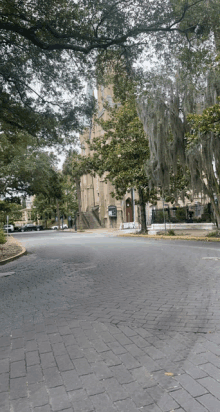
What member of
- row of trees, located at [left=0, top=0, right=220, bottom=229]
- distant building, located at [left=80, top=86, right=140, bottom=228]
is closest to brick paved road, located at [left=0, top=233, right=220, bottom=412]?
row of trees, located at [left=0, top=0, right=220, bottom=229]

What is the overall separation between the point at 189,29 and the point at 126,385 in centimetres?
1012

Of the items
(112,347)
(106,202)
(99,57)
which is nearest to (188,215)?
(99,57)

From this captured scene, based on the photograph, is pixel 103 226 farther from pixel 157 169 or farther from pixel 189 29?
pixel 189 29

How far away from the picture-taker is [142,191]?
24969mm

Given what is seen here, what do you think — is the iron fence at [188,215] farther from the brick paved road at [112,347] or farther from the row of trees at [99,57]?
the brick paved road at [112,347]

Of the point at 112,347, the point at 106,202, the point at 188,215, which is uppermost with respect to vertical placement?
the point at 106,202

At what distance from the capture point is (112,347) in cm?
349

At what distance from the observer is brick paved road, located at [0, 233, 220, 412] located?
2535 mm

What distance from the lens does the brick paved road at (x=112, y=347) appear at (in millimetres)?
2535

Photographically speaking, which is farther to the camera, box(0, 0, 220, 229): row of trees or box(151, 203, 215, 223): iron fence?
box(151, 203, 215, 223): iron fence

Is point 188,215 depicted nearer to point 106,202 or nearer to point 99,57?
point 99,57

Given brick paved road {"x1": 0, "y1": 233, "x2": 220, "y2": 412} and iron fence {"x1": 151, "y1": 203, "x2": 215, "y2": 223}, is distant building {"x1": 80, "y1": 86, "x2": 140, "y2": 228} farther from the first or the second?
brick paved road {"x1": 0, "y1": 233, "x2": 220, "y2": 412}

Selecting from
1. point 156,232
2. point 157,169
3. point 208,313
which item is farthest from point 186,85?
point 208,313

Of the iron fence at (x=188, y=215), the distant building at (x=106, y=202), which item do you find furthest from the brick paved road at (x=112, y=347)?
the distant building at (x=106, y=202)
